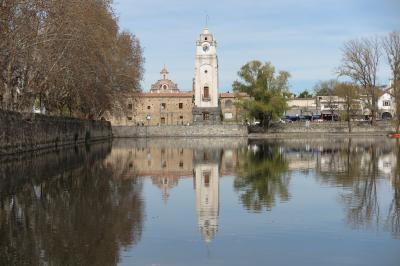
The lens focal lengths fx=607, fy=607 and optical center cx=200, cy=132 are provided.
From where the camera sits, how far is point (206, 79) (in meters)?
86.6

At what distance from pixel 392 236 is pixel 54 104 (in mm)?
49921

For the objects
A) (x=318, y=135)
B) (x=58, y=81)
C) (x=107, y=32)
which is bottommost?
(x=318, y=135)

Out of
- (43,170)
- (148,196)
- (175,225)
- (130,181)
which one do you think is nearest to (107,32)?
(43,170)

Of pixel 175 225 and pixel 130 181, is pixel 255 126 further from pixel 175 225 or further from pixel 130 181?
pixel 175 225

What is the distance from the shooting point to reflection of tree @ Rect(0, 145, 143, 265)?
981cm

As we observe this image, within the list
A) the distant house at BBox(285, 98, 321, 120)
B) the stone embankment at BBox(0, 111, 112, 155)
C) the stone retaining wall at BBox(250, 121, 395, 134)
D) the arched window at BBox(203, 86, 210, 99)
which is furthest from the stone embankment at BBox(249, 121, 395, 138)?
the stone embankment at BBox(0, 111, 112, 155)

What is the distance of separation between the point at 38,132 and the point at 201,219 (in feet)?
106

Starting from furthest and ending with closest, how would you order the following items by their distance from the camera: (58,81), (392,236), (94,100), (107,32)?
1. (94,100)
2. (107,32)
3. (58,81)
4. (392,236)

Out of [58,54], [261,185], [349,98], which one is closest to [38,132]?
[58,54]

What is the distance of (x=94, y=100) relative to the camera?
200 ft

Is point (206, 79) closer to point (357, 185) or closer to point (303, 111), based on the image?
point (303, 111)

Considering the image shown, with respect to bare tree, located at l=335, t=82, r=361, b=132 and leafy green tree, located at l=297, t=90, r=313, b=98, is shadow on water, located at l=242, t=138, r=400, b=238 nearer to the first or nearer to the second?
bare tree, located at l=335, t=82, r=361, b=132

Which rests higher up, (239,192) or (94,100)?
(94,100)

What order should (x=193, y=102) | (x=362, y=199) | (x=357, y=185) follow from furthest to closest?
(x=193, y=102)
(x=357, y=185)
(x=362, y=199)
